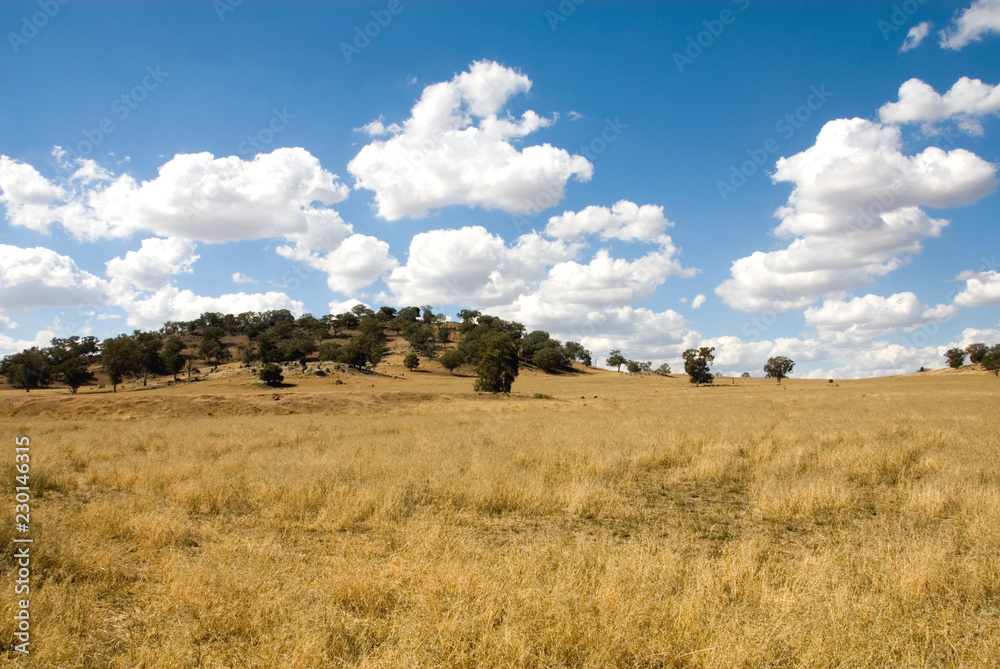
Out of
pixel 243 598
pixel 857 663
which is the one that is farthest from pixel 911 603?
pixel 243 598

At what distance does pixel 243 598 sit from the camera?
5281 mm

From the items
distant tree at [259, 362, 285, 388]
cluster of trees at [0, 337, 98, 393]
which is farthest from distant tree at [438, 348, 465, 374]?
cluster of trees at [0, 337, 98, 393]

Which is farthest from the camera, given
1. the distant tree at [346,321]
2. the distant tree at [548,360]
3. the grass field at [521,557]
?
the distant tree at [346,321]

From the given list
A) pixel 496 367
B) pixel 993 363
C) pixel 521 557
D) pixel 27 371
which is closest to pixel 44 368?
pixel 27 371

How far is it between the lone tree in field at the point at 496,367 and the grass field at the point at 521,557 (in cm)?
4593

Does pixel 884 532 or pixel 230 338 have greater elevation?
pixel 230 338

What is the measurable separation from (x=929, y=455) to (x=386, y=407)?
1260 inches

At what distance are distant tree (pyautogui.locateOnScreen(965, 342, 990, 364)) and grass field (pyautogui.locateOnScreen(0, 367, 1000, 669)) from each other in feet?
422

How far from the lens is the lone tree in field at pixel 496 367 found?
61.3 metres

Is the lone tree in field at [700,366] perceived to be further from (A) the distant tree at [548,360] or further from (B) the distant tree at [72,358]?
(B) the distant tree at [72,358]

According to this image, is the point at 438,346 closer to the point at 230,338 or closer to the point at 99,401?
the point at 230,338

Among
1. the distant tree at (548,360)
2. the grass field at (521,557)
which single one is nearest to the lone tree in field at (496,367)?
the grass field at (521,557)

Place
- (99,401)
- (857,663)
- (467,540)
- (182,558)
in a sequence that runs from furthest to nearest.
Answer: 1. (99,401)
2. (467,540)
3. (182,558)
4. (857,663)

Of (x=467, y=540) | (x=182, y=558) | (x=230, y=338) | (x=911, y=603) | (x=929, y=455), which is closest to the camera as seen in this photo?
(x=911, y=603)
